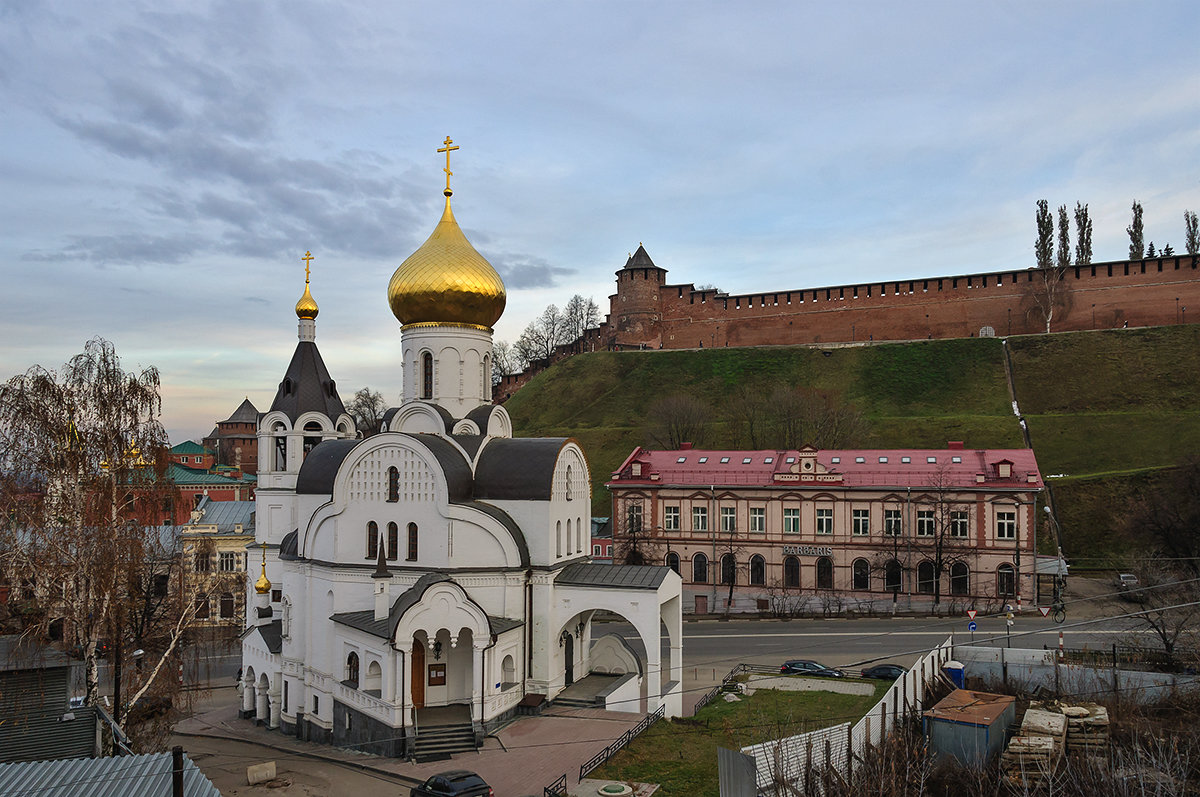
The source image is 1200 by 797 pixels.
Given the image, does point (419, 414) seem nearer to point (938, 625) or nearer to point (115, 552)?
point (115, 552)

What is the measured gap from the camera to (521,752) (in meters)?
16.5

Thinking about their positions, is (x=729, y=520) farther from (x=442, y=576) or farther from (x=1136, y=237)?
(x=1136, y=237)

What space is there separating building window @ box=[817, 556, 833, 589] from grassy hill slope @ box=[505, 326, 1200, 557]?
1137 cm

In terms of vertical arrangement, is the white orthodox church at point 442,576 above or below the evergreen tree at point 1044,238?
below

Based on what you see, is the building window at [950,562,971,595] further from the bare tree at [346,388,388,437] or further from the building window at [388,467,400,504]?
the bare tree at [346,388,388,437]

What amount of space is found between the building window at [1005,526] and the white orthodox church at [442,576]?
51.4 feet

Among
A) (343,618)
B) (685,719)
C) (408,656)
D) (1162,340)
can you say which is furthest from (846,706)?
(1162,340)

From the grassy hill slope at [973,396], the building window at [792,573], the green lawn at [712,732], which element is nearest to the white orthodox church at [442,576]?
the green lawn at [712,732]

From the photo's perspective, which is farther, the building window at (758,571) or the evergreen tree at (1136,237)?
the evergreen tree at (1136,237)

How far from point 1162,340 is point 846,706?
47.5 m

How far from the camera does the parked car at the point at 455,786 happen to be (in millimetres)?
13656

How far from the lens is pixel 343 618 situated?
18969 millimetres

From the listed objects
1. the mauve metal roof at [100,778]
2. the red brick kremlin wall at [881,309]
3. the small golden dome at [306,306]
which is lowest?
the mauve metal roof at [100,778]

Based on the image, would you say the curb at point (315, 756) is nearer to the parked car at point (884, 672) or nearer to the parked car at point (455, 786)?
the parked car at point (455, 786)
